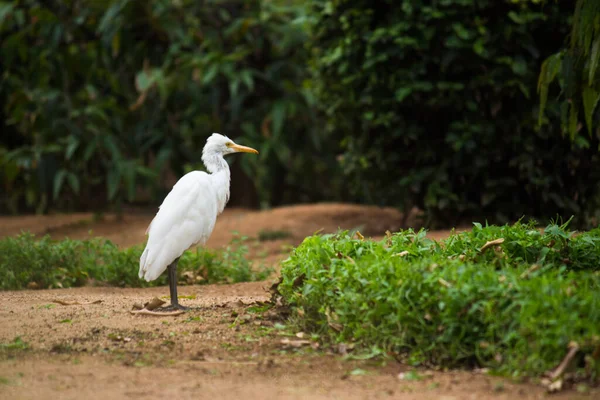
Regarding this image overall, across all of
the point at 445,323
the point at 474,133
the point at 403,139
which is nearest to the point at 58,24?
the point at 403,139

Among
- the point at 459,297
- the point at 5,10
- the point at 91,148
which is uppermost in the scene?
the point at 5,10

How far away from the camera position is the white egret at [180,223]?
5.44m

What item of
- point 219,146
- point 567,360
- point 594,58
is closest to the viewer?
point 567,360

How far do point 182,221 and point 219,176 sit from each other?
563 mm

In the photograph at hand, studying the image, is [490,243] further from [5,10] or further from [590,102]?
[5,10]

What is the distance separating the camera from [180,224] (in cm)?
555

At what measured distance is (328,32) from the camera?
9.40 m

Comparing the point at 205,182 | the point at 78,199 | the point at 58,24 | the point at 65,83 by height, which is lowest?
the point at 78,199

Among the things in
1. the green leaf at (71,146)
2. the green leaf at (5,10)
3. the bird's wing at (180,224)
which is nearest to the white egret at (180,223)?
the bird's wing at (180,224)

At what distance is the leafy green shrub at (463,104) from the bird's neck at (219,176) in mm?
2840

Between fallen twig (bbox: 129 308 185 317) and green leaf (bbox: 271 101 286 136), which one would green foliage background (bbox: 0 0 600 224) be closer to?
green leaf (bbox: 271 101 286 136)

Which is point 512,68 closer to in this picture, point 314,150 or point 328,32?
point 328,32

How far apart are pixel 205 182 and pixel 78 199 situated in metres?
8.36

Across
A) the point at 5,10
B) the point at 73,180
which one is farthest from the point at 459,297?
the point at 5,10
